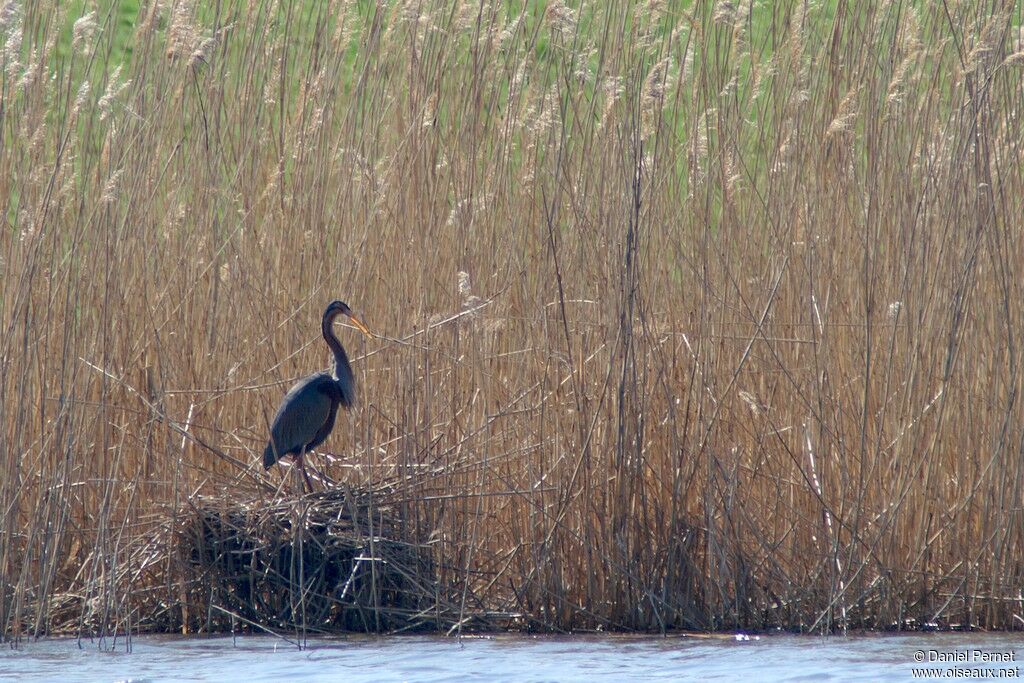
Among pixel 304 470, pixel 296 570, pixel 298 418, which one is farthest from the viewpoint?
pixel 304 470

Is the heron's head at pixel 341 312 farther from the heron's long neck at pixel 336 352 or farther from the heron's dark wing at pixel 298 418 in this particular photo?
the heron's dark wing at pixel 298 418

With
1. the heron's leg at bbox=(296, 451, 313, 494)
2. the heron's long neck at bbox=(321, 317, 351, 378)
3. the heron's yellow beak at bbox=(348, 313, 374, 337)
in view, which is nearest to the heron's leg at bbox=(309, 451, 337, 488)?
the heron's leg at bbox=(296, 451, 313, 494)

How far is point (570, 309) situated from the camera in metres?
4.11

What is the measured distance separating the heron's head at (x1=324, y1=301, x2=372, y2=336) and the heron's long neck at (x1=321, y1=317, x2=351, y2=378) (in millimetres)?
14

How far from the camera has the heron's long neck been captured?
168 inches

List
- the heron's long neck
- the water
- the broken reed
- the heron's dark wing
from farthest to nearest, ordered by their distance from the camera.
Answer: the heron's long neck → the heron's dark wing → the broken reed → the water

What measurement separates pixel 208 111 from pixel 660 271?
1.46 m

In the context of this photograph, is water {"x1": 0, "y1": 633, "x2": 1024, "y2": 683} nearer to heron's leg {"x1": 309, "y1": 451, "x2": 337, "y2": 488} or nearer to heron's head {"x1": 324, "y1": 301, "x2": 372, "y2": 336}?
heron's leg {"x1": 309, "y1": 451, "x2": 337, "y2": 488}

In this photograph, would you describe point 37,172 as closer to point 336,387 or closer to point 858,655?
point 336,387

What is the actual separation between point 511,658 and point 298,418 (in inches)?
35.8

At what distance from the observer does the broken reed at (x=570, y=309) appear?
3.95 m

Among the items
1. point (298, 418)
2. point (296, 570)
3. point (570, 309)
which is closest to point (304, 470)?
point (298, 418)

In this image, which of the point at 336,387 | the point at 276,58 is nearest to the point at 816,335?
the point at 336,387

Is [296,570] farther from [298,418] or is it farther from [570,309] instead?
[570,309]
